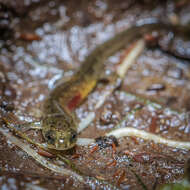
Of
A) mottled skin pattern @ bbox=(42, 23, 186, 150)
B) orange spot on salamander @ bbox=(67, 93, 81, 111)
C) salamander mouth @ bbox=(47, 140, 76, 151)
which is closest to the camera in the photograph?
salamander mouth @ bbox=(47, 140, 76, 151)

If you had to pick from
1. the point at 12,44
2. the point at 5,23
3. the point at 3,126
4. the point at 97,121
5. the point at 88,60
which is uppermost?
the point at 5,23

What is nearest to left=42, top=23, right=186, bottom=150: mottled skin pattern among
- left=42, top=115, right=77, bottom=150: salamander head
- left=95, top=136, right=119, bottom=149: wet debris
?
left=42, top=115, right=77, bottom=150: salamander head

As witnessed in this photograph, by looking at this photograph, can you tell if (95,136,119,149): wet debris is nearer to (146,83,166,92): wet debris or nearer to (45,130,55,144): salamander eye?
(45,130,55,144): salamander eye

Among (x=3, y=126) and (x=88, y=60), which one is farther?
(x=88, y=60)

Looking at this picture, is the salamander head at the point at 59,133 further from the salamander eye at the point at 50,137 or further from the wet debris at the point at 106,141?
the wet debris at the point at 106,141

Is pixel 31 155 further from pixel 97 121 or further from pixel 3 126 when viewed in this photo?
pixel 97 121

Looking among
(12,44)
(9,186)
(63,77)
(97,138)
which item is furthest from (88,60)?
(9,186)
